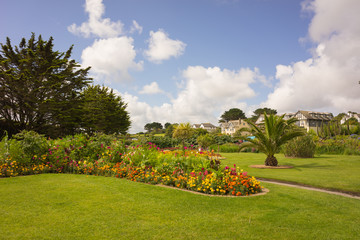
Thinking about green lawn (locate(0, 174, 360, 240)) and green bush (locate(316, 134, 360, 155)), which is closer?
green lawn (locate(0, 174, 360, 240))

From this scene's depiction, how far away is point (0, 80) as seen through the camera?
2662 centimetres

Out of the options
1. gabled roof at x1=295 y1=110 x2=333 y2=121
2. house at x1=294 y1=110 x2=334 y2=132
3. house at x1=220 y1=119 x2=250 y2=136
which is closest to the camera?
house at x1=294 y1=110 x2=334 y2=132

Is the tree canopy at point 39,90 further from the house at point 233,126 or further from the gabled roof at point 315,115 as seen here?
the gabled roof at point 315,115

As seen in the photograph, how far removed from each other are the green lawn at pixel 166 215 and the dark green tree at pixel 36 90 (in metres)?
24.4

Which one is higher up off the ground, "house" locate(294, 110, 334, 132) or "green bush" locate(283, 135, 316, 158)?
"house" locate(294, 110, 334, 132)

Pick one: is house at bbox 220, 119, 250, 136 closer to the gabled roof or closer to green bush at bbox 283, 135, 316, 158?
the gabled roof

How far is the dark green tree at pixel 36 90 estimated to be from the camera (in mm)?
27062

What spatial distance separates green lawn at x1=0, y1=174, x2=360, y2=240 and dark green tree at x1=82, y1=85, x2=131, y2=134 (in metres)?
32.8

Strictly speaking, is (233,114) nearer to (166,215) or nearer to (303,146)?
(303,146)

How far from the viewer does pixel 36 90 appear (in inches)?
1064

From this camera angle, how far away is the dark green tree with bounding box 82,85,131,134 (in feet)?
134

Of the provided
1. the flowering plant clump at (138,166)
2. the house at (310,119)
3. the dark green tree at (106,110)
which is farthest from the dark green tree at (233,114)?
the flowering plant clump at (138,166)

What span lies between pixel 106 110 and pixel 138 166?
34.9 metres

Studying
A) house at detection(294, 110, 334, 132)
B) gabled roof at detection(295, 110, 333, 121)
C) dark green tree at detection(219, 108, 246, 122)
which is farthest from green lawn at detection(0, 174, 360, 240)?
dark green tree at detection(219, 108, 246, 122)
